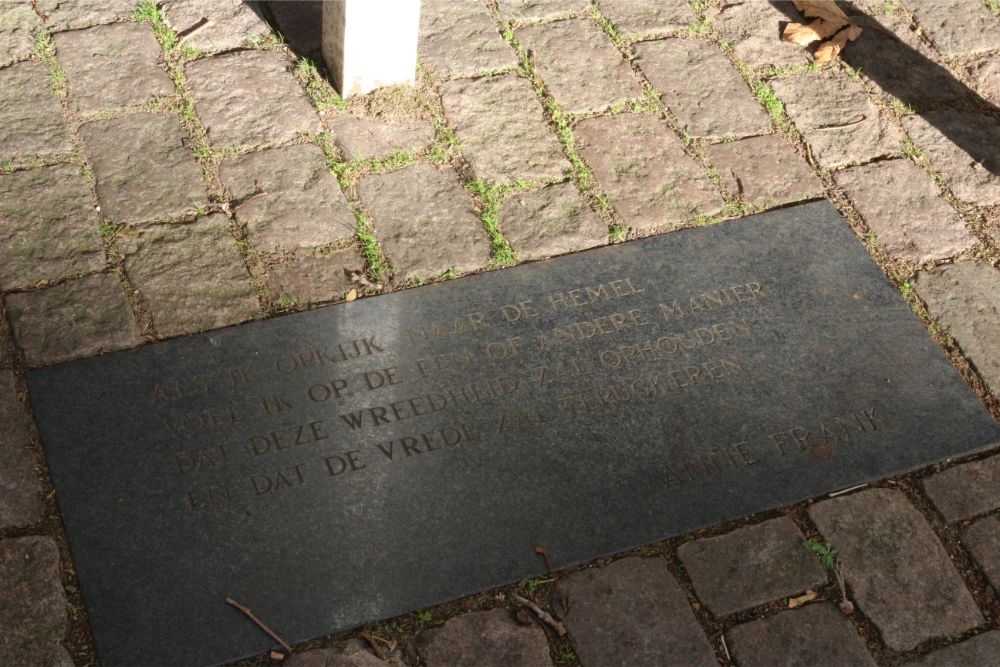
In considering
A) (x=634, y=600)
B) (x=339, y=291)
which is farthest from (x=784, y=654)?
(x=339, y=291)

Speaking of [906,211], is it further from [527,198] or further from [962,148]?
[527,198]

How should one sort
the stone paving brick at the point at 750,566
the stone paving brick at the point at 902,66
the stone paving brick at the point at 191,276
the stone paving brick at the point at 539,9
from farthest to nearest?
the stone paving brick at the point at 539,9 → the stone paving brick at the point at 902,66 → the stone paving brick at the point at 191,276 → the stone paving brick at the point at 750,566

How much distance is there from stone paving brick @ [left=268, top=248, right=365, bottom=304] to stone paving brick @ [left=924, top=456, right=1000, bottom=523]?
172cm

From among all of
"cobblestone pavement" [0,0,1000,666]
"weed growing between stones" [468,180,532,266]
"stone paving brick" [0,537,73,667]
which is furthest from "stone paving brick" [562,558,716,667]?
"stone paving brick" [0,537,73,667]

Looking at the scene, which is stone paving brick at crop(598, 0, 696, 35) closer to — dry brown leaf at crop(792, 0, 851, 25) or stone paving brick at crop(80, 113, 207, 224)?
dry brown leaf at crop(792, 0, 851, 25)

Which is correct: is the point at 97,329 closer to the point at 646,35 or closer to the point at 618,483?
the point at 618,483

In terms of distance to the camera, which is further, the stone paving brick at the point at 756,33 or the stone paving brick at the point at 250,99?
the stone paving brick at the point at 756,33

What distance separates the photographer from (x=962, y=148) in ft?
12.1

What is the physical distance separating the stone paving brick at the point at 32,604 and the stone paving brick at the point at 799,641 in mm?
1532

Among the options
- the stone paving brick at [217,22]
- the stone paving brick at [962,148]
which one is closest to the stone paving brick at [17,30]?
the stone paving brick at [217,22]

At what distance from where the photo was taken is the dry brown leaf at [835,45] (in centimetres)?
397

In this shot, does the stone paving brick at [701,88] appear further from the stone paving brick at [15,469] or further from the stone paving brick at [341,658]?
the stone paving brick at [15,469]

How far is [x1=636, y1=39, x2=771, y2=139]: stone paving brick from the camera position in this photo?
144 inches

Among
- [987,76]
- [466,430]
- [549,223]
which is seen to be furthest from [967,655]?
[987,76]
